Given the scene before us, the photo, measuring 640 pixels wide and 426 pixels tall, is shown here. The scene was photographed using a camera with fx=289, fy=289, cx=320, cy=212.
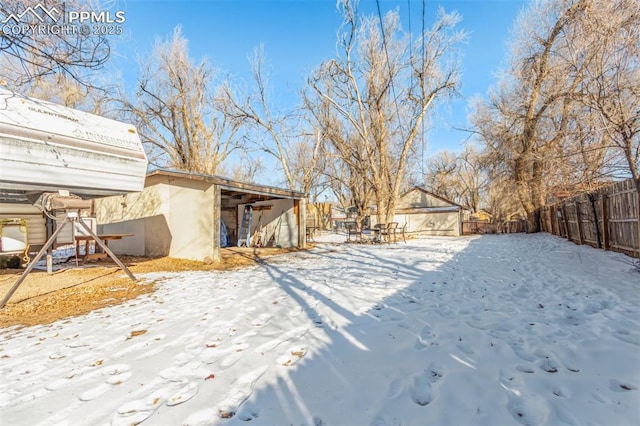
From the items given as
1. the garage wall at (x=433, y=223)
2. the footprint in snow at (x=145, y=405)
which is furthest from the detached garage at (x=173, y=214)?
the garage wall at (x=433, y=223)

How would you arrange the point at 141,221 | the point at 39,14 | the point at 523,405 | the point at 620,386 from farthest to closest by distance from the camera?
the point at 141,221
the point at 39,14
the point at 620,386
the point at 523,405

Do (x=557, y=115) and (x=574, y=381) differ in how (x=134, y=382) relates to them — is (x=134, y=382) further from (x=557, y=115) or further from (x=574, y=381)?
(x=557, y=115)

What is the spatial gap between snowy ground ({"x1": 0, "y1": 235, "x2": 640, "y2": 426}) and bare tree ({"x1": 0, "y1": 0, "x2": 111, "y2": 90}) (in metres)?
3.60

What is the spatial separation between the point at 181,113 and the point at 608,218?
20.6 meters

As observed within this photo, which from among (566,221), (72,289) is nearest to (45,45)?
(72,289)

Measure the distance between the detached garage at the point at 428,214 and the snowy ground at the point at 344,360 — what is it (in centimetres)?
2076

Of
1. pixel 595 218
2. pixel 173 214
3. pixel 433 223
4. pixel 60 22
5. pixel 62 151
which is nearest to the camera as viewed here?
pixel 60 22

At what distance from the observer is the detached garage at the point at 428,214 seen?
24281 millimetres

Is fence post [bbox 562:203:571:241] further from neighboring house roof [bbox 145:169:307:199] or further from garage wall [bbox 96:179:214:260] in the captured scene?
garage wall [bbox 96:179:214:260]

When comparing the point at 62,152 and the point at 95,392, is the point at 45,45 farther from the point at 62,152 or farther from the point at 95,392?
the point at 95,392

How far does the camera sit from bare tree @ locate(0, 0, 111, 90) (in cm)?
372

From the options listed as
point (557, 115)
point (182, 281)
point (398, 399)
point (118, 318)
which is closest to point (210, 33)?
point (182, 281)

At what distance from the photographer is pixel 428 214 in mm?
25062

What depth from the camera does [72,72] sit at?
4.32 meters
